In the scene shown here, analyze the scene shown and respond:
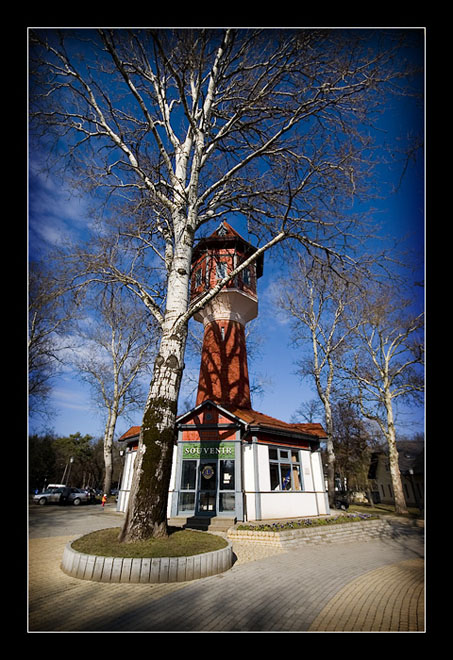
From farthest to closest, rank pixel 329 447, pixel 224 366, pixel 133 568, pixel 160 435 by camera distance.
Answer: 1. pixel 329 447
2. pixel 224 366
3. pixel 160 435
4. pixel 133 568

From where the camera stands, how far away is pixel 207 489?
12.3 metres

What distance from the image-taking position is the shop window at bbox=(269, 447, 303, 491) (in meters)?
13.0

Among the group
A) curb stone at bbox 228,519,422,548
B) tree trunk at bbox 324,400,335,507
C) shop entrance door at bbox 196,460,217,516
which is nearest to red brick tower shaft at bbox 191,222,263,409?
shop entrance door at bbox 196,460,217,516

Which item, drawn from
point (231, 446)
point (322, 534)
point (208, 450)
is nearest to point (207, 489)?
point (208, 450)

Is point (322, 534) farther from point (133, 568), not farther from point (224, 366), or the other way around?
point (224, 366)

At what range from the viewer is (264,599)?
161 inches

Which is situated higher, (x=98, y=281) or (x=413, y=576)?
(x=98, y=281)

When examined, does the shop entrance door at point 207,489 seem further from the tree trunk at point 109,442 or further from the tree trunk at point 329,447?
the tree trunk at point 109,442

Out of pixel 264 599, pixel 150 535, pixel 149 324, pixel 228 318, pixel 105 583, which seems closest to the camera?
pixel 264 599

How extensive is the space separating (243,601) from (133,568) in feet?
5.45
